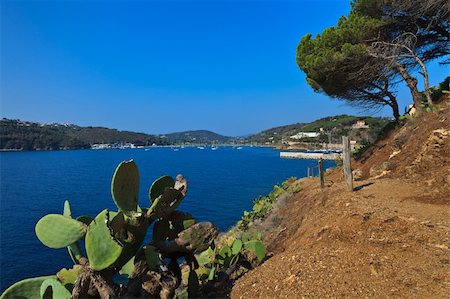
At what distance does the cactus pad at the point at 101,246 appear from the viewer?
304 cm

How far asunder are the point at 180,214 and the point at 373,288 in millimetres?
2339

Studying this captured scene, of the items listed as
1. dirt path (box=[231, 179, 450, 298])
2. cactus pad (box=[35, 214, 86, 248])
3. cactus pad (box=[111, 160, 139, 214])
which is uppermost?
cactus pad (box=[111, 160, 139, 214])

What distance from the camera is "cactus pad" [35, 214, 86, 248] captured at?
3238 mm

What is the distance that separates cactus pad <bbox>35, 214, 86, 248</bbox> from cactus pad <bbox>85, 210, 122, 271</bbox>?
213 mm

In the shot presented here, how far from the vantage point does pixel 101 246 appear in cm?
307

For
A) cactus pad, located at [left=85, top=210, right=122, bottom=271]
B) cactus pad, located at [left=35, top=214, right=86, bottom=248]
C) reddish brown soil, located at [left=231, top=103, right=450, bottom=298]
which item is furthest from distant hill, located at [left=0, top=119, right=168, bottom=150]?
cactus pad, located at [left=85, top=210, right=122, bottom=271]

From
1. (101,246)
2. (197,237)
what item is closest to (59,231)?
(101,246)

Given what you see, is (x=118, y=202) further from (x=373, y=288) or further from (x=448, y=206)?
(x=448, y=206)

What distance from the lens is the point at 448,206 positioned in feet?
20.3

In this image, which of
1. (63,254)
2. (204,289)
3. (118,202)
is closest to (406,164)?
(204,289)

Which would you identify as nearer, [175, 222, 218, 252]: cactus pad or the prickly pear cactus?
the prickly pear cactus

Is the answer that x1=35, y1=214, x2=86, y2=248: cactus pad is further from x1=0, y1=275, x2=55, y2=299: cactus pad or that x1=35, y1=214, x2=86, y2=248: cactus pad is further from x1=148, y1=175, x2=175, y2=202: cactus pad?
x1=148, y1=175, x2=175, y2=202: cactus pad

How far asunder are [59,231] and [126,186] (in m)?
0.76

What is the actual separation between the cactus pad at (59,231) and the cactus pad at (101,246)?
0.21 meters
